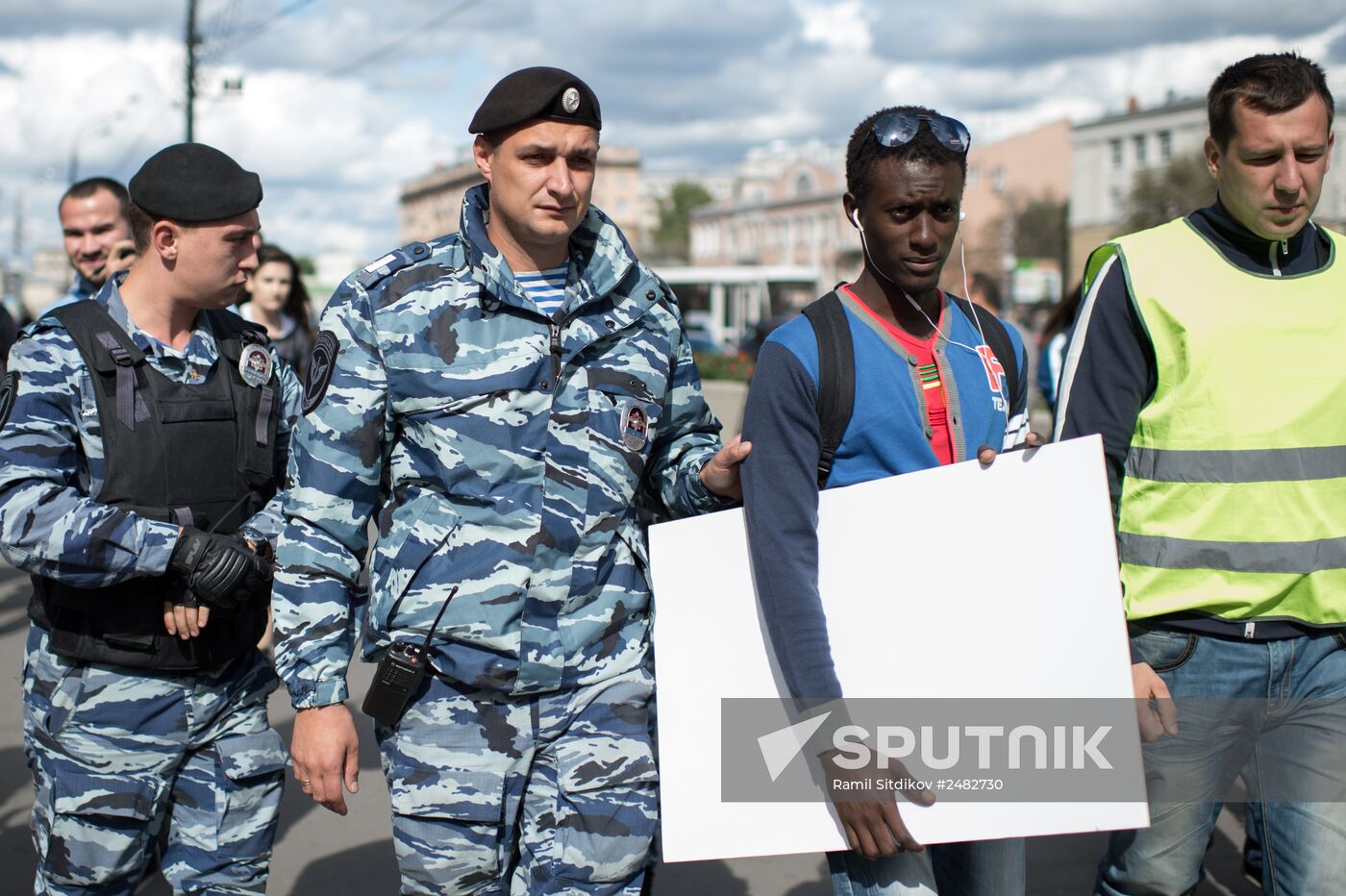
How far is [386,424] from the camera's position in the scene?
8.73 feet

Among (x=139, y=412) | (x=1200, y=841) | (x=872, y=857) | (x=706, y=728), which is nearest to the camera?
(x=872, y=857)

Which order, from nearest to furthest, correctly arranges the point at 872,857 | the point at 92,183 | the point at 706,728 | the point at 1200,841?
1. the point at 872,857
2. the point at 706,728
3. the point at 1200,841
4. the point at 92,183

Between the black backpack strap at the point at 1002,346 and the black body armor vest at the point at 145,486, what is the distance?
5.90 ft

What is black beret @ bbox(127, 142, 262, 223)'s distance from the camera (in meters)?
3.14

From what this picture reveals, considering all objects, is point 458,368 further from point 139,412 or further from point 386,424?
point 139,412

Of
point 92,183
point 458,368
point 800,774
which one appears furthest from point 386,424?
point 92,183

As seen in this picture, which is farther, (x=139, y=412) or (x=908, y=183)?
A: (x=139, y=412)

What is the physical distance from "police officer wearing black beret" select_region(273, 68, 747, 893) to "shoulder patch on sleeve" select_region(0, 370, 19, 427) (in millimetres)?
803

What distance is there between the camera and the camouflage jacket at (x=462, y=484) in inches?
102

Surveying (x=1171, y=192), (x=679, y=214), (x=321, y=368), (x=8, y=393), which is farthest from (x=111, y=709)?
(x=679, y=214)

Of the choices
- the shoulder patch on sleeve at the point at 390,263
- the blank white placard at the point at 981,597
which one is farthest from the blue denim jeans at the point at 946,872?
the shoulder patch on sleeve at the point at 390,263

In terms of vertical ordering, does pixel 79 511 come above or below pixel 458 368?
below

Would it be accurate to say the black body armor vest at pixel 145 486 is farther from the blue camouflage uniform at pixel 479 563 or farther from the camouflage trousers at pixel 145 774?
the blue camouflage uniform at pixel 479 563

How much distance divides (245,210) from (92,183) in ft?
8.33
